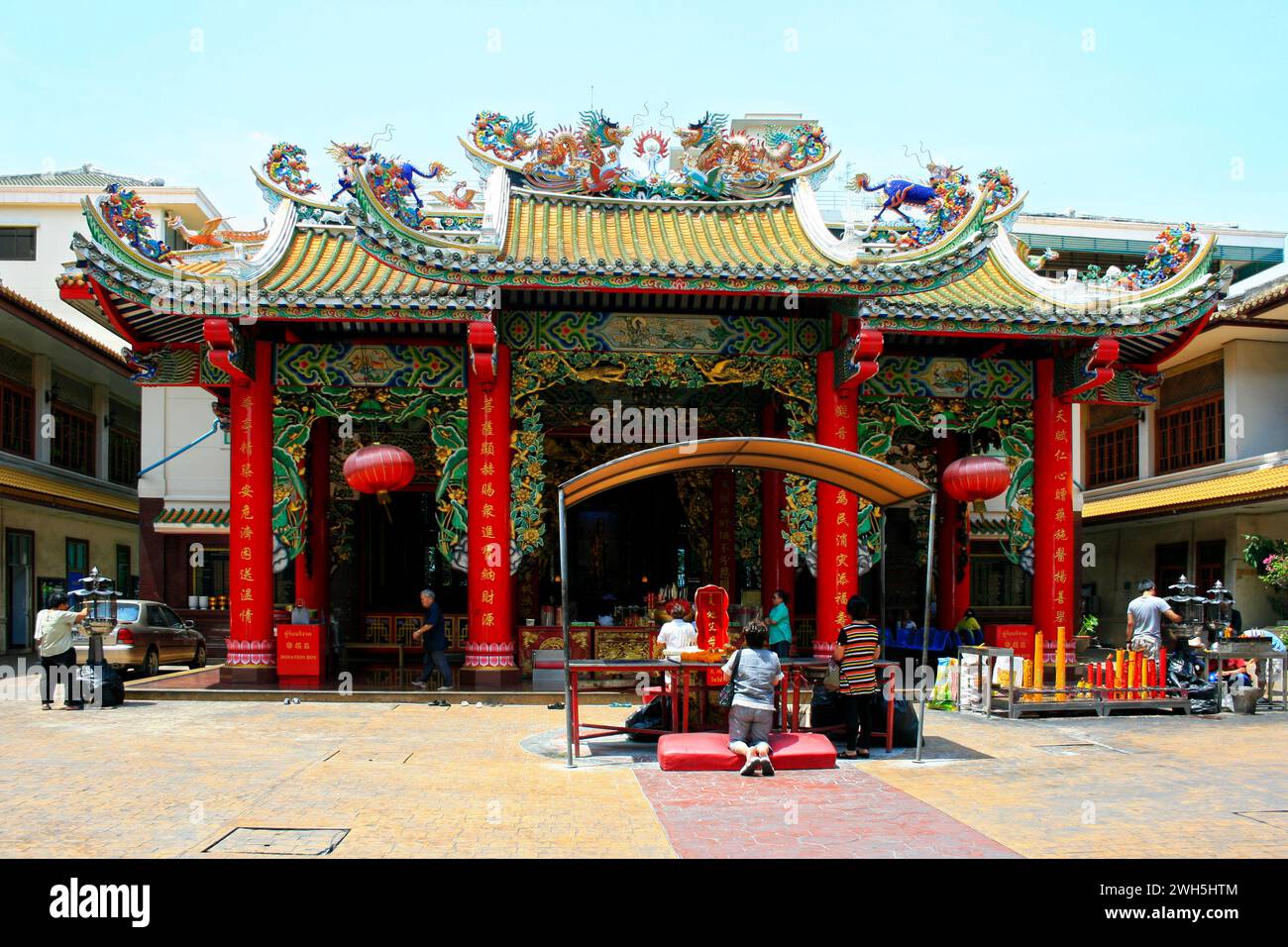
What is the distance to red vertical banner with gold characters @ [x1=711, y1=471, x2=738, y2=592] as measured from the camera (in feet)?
66.2

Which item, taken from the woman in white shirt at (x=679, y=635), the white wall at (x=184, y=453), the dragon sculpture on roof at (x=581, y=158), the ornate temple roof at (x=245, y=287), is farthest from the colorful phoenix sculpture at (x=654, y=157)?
the white wall at (x=184, y=453)

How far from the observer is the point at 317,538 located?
60.0 ft

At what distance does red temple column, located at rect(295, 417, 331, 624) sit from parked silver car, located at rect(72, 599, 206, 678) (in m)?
2.95

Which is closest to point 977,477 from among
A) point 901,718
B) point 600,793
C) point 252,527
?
point 901,718

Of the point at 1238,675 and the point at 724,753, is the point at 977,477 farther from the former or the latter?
the point at 724,753

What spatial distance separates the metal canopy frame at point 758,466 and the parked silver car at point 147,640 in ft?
31.0

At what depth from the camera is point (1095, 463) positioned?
32219 millimetres

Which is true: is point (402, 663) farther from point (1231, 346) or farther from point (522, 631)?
point (1231, 346)

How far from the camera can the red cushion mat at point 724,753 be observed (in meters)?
9.95

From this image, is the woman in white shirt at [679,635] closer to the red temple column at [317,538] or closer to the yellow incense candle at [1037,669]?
the yellow incense candle at [1037,669]

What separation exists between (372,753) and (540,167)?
10.0 metres

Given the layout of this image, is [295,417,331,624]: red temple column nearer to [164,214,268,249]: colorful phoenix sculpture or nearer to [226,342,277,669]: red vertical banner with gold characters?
[226,342,277,669]: red vertical banner with gold characters

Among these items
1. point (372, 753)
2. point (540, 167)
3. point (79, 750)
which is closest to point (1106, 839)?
point (372, 753)

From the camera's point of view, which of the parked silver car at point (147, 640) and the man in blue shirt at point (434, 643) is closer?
the man in blue shirt at point (434, 643)
